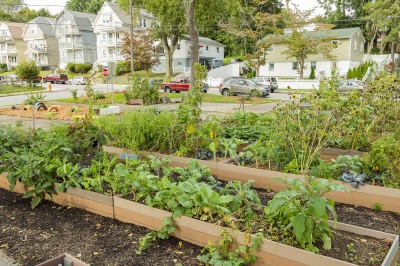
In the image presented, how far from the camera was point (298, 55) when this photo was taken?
3456cm

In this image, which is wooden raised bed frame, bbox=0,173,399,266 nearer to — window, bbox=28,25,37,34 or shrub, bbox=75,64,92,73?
shrub, bbox=75,64,92,73

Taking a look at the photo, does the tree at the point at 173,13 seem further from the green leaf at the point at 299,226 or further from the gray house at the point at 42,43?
the gray house at the point at 42,43

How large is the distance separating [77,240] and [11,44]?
234 feet

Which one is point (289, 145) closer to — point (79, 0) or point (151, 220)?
point (151, 220)

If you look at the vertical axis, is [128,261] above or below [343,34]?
below

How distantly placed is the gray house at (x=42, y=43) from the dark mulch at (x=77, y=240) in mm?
63898

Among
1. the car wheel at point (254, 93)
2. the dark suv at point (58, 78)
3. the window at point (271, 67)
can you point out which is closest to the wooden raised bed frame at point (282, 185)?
the car wheel at point (254, 93)

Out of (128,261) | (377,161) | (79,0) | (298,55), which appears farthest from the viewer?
(79,0)

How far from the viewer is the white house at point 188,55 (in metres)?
49.2

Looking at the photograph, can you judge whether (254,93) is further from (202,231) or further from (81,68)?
(81,68)

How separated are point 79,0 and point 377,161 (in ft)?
280

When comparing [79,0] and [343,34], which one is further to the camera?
[79,0]

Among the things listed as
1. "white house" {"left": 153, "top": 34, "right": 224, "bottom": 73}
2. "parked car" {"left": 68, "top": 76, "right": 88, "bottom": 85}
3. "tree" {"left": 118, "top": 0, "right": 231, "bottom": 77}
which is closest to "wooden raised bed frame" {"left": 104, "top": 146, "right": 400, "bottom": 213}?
"tree" {"left": 118, "top": 0, "right": 231, "bottom": 77}

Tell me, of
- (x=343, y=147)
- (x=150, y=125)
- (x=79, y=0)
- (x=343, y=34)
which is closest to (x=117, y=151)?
(x=150, y=125)
